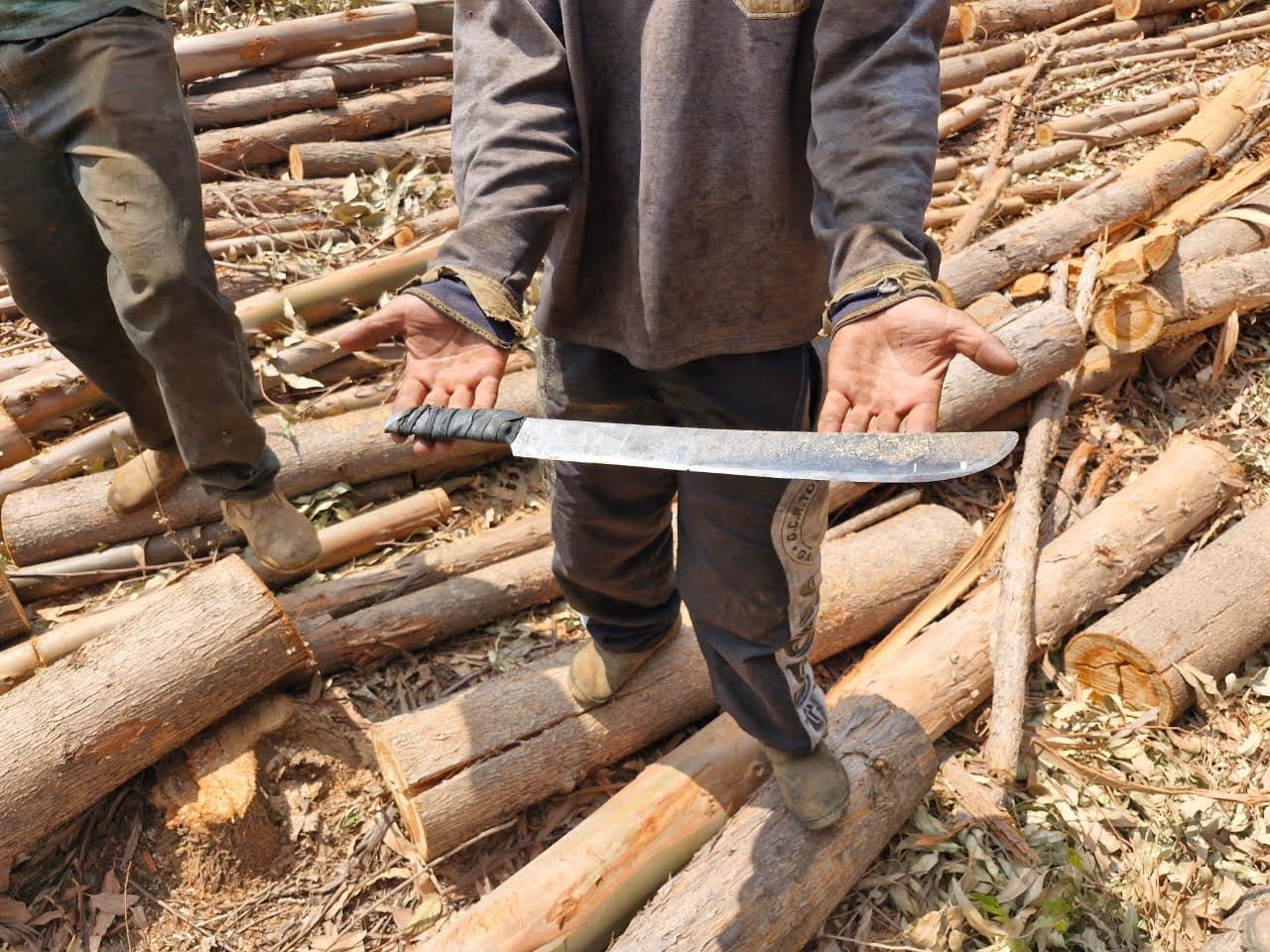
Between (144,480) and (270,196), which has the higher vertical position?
(270,196)

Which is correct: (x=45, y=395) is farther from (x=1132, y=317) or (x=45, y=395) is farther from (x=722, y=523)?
(x=1132, y=317)

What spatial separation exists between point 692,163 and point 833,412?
603mm

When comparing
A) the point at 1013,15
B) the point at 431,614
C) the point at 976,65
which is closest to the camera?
the point at 431,614

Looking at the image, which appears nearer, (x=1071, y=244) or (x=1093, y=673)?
(x=1093, y=673)

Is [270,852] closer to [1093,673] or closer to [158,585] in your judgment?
[158,585]

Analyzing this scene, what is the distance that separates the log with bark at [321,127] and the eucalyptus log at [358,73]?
0.32ft

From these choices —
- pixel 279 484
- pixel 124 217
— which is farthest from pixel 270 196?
pixel 124 217

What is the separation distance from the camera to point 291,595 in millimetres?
3430

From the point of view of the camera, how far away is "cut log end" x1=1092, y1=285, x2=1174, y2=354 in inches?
162

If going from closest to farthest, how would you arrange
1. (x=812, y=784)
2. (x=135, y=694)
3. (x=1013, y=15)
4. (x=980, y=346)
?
(x=980, y=346)
(x=812, y=784)
(x=135, y=694)
(x=1013, y=15)

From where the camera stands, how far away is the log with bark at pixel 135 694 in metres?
2.63

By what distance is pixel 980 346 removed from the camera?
153 centimetres

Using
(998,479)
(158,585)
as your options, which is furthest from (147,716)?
(998,479)

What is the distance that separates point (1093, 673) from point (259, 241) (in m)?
4.21
